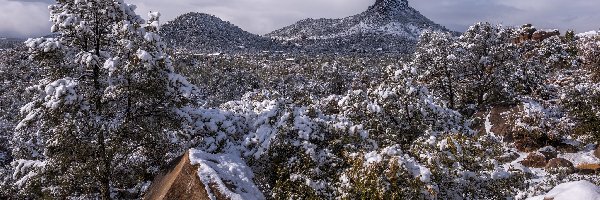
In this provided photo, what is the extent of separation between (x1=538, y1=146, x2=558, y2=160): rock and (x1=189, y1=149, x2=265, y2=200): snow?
2115 cm

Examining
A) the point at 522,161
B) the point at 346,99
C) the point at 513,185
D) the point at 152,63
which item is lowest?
the point at 522,161

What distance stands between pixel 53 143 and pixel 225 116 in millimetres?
5297

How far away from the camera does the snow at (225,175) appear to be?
10.4 metres

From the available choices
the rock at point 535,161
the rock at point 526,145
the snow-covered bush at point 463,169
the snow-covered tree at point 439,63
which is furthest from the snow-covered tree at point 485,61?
the snow-covered bush at point 463,169

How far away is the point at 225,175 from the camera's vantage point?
11.1 metres

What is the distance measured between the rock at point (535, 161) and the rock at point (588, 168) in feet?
5.47

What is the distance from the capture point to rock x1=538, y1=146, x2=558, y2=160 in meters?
26.1

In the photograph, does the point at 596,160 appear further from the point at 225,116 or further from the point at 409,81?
the point at 225,116

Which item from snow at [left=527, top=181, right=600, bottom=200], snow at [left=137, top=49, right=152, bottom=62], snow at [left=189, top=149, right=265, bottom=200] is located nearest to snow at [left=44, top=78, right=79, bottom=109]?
snow at [left=137, top=49, right=152, bottom=62]

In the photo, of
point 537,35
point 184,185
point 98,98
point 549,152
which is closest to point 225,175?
point 184,185

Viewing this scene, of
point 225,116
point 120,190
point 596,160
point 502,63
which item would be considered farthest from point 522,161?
point 120,190

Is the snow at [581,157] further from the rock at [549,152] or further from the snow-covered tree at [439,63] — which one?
the snow-covered tree at [439,63]

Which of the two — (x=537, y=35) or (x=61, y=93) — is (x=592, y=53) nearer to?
(x=537, y=35)

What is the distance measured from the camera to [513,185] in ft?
40.3
